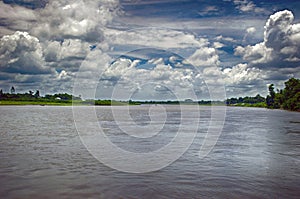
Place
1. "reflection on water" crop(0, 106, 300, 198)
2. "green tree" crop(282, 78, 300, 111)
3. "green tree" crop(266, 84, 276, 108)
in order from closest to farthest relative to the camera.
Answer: "reflection on water" crop(0, 106, 300, 198) < "green tree" crop(282, 78, 300, 111) < "green tree" crop(266, 84, 276, 108)

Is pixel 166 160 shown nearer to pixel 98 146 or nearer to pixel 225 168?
pixel 225 168

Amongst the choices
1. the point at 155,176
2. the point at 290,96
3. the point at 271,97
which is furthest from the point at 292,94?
the point at 155,176

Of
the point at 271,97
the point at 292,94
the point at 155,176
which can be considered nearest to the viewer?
the point at 155,176

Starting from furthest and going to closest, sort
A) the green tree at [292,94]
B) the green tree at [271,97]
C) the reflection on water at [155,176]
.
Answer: the green tree at [271,97] → the green tree at [292,94] → the reflection on water at [155,176]

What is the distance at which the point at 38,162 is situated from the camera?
1565 centimetres

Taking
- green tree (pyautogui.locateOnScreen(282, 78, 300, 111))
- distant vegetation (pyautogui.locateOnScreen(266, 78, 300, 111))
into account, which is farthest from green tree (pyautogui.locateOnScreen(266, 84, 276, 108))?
Answer: green tree (pyautogui.locateOnScreen(282, 78, 300, 111))

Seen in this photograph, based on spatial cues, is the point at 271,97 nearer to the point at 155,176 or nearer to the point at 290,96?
the point at 290,96

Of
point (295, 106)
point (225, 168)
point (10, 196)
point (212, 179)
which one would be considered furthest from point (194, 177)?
point (295, 106)

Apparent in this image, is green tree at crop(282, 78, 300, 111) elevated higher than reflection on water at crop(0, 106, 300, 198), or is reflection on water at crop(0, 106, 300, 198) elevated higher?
green tree at crop(282, 78, 300, 111)

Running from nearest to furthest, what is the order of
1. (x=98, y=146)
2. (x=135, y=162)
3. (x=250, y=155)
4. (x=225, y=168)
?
(x=225, y=168) → (x=135, y=162) → (x=250, y=155) → (x=98, y=146)

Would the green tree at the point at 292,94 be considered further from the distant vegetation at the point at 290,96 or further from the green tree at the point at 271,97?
the green tree at the point at 271,97

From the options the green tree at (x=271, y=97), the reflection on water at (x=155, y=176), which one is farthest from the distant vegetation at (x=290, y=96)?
the reflection on water at (x=155, y=176)

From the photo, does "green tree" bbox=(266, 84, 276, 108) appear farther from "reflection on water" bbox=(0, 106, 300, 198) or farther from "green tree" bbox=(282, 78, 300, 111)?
"reflection on water" bbox=(0, 106, 300, 198)

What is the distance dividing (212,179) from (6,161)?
1130cm
